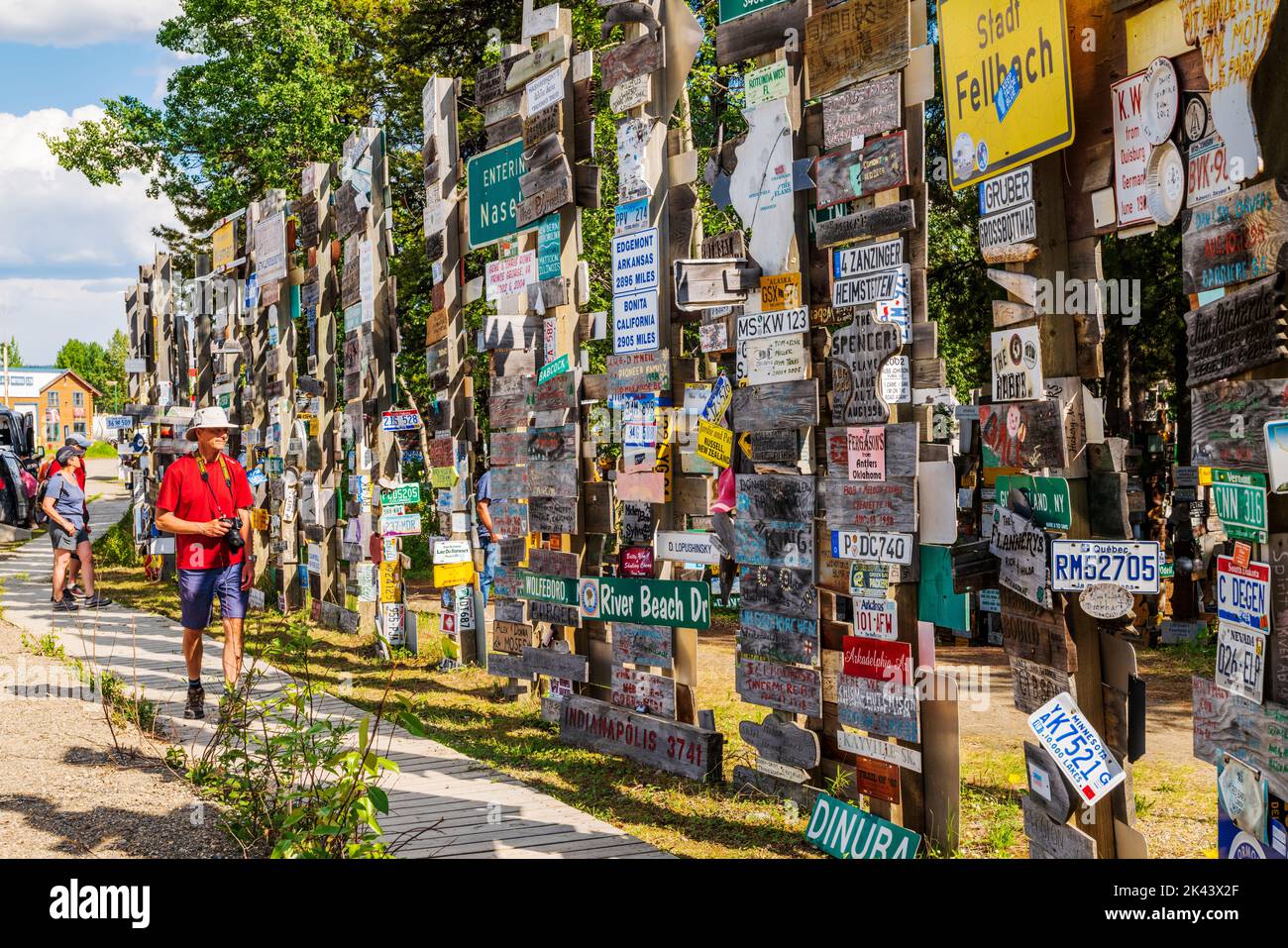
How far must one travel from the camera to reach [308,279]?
14695 mm

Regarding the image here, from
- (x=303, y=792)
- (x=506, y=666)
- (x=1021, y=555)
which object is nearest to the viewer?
(x=1021, y=555)

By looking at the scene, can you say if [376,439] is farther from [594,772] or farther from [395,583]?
[594,772]

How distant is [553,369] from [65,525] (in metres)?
8.48

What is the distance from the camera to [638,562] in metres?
7.54

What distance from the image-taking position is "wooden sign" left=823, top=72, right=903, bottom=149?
5.58m

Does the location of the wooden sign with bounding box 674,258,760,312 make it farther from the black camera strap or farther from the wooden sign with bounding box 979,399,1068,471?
the black camera strap

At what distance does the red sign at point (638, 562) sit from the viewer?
7.50 metres

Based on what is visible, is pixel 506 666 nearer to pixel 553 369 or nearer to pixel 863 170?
pixel 553 369

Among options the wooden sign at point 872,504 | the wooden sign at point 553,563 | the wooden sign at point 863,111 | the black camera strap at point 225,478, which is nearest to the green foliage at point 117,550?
the black camera strap at point 225,478

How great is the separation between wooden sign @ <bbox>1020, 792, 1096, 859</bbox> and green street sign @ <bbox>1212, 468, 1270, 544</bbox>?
1.38 metres

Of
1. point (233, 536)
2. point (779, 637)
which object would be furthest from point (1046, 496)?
point (233, 536)

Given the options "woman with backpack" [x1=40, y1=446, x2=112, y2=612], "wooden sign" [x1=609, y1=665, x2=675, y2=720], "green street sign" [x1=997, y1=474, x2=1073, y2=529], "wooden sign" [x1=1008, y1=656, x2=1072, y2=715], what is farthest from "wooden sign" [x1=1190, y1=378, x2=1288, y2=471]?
"woman with backpack" [x1=40, y1=446, x2=112, y2=612]
